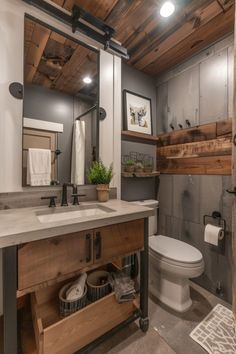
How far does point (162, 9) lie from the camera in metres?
1.33

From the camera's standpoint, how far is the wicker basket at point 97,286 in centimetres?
117

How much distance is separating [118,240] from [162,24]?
69.9 inches

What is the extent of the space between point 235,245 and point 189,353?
2.42 feet

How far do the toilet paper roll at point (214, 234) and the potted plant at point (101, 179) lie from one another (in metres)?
0.95

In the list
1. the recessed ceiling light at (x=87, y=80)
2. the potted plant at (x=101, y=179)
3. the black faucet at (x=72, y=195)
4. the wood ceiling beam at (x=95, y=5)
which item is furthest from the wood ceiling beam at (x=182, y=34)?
the black faucet at (x=72, y=195)

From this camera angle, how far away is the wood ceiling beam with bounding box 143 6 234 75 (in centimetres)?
146

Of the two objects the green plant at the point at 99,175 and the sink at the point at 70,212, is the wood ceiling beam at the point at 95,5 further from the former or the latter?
the sink at the point at 70,212

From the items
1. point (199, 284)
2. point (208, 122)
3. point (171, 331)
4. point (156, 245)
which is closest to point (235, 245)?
point (156, 245)

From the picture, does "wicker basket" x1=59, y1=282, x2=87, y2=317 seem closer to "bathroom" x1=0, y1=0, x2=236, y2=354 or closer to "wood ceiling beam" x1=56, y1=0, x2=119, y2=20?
"bathroom" x1=0, y1=0, x2=236, y2=354

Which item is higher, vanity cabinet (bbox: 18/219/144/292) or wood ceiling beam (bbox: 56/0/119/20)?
wood ceiling beam (bbox: 56/0/119/20)

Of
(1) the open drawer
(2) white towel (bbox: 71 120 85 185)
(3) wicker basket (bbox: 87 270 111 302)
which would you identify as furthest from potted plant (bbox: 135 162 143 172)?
(1) the open drawer

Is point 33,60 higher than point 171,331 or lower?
higher

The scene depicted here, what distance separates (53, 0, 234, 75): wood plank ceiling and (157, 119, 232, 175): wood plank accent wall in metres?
0.79

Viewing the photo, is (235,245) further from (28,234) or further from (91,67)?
(91,67)
